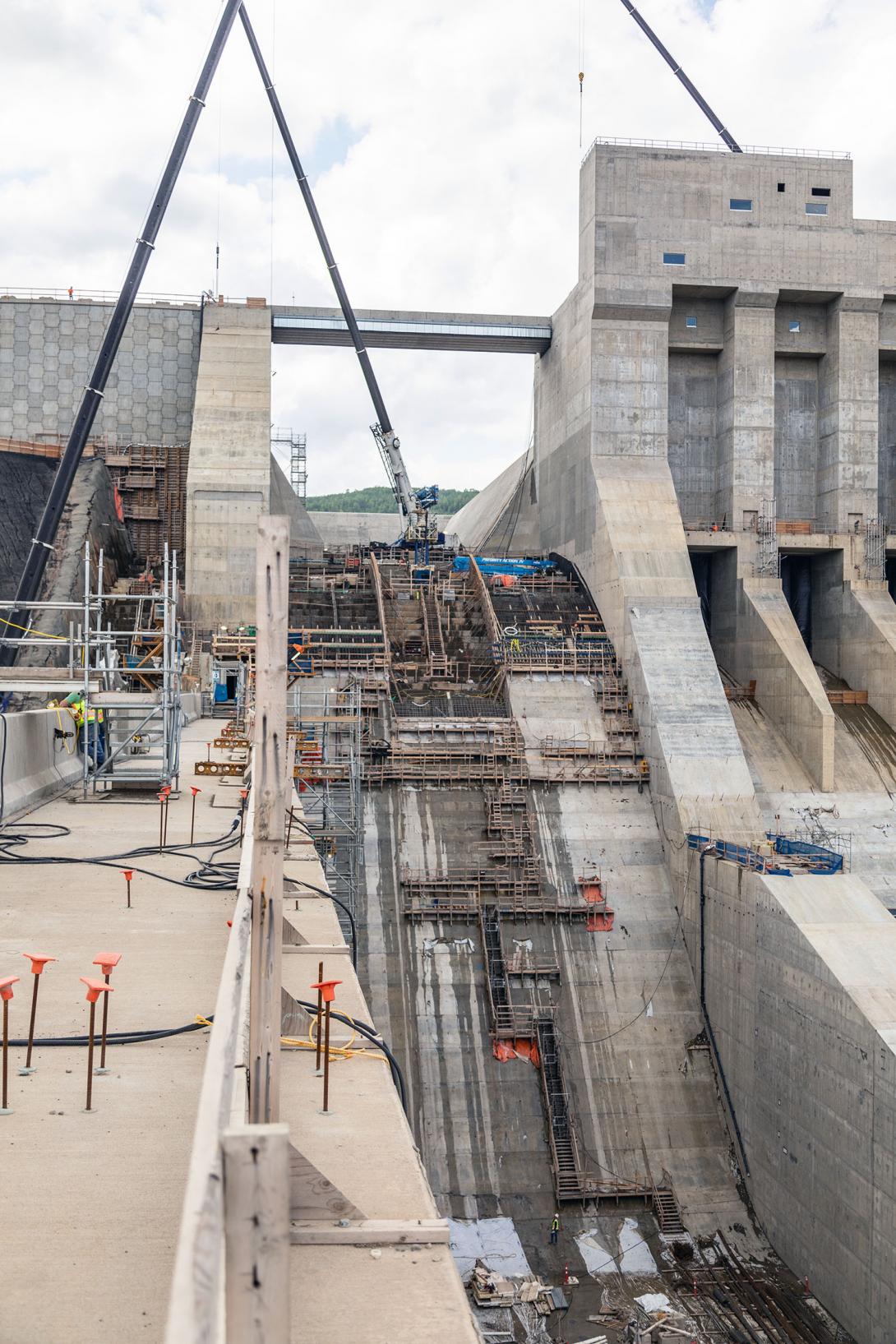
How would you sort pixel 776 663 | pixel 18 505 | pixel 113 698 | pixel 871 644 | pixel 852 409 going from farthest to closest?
pixel 18 505
pixel 852 409
pixel 871 644
pixel 776 663
pixel 113 698

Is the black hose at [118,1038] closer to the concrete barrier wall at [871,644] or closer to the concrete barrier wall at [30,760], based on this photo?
the concrete barrier wall at [30,760]

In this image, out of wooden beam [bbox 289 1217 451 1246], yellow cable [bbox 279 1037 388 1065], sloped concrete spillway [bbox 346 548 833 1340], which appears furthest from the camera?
sloped concrete spillway [bbox 346 548 833 1340]

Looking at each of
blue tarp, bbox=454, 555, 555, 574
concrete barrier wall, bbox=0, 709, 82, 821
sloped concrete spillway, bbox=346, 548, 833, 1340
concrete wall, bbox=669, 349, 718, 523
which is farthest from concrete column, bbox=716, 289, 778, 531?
concrete barrier wall, bbox=0, 709, 82, 821

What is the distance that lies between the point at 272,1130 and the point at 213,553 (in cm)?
2880

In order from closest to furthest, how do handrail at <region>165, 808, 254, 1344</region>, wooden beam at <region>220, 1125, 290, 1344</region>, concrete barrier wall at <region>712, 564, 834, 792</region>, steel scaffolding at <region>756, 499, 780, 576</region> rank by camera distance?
handrail at <region>165, 808, 254, 1344</region> < wooden beam at <region>220, 1125, 290, 1344</region> < concrete barrier wall at <region>712, 564, 834, 792</region> < steel scaffolding at <region>756, 499, 780, 576</region>

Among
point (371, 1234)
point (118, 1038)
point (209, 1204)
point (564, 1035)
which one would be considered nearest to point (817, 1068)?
point (564, 1035)

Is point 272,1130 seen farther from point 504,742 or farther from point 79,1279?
point 504,742

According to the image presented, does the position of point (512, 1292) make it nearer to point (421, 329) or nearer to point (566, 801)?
point (566, 801)

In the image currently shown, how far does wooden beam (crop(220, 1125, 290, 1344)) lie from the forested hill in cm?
9908

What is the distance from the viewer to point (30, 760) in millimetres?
12961

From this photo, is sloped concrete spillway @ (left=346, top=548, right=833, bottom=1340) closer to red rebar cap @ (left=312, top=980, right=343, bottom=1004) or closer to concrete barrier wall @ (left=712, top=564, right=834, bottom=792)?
concrete barrier wall @ (left=712, top=564, right=834, bottom=792)

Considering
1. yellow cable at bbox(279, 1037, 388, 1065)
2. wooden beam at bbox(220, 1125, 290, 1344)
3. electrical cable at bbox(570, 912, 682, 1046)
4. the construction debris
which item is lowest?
the construction debris

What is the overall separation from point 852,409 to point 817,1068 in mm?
20714

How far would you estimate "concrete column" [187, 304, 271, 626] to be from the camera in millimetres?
30078
